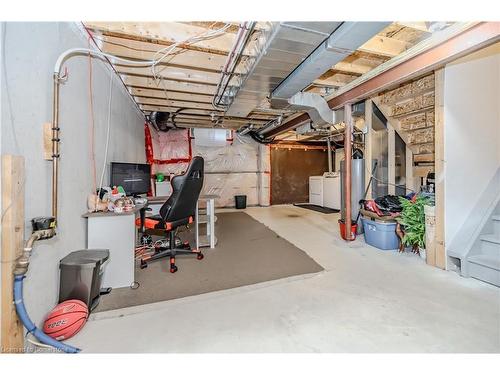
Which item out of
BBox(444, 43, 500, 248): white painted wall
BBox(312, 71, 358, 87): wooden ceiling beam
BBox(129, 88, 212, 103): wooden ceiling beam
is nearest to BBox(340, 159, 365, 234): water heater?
BBox(312, 71, 358, 87): wooden ceiling beam

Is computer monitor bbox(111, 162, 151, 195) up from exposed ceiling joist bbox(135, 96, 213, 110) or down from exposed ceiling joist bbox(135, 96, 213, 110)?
down

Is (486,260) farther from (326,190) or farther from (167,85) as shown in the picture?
(326,190)

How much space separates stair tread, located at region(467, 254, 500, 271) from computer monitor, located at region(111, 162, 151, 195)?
12.3 feet

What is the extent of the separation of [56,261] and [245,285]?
1.42 m

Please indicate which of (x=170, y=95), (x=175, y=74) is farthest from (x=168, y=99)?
(x=175, y=74)

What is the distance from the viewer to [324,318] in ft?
5.24

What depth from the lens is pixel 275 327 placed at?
4.91 feet

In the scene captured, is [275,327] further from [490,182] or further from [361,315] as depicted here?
[490,182]

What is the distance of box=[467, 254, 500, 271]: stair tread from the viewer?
205 centimetres

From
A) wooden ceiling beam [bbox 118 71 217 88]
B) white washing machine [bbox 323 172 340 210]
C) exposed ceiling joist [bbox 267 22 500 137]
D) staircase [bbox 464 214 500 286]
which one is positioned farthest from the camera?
white washing machine [bbox 323 172 340 210]

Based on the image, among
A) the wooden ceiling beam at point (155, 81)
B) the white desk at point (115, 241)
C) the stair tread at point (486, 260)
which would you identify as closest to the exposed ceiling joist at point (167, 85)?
the wooden ceiling beam at point (155, 81)

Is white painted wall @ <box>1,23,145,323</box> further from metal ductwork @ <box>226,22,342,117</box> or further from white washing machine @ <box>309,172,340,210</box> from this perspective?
white washing machine @ <box>309,172,340,210</box>

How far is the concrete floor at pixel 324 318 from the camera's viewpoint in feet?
4.39

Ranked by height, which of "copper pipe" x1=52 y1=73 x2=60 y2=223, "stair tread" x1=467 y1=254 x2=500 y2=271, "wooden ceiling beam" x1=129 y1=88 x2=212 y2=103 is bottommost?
"stair tread" x1=467 y1=254 x2=500 y2=271
